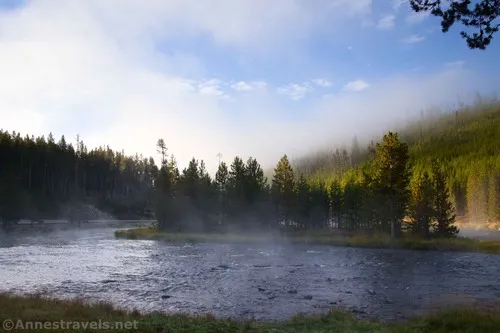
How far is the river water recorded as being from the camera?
21.9m

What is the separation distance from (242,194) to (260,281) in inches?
2204

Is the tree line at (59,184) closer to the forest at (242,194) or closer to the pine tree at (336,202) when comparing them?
the forest at (242,194)

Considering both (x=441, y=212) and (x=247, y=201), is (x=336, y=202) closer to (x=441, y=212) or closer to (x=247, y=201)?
(x=247, y=201)

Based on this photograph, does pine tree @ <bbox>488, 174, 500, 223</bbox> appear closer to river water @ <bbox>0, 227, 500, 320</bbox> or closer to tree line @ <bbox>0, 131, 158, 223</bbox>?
Answer: river water @ <bbox>0, 227, 500, 320</bbox>

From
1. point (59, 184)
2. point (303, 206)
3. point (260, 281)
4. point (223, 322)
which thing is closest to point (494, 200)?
point (303, 206)

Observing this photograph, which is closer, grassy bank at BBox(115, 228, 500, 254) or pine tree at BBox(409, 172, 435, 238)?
grassy bank at BBox(115, 228, 500, 254)

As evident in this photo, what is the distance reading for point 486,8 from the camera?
42.1 ft

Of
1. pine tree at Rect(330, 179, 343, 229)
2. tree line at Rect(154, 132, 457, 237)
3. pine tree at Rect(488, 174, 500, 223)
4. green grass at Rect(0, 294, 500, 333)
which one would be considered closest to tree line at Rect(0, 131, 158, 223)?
tree line at Rect(154, 132, 457, 237)

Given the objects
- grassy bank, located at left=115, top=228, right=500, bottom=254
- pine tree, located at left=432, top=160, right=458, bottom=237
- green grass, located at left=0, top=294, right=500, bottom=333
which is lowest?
grassy bank, located at left=115, top=228, right=500, bottom=254

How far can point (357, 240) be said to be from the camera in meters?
63.3

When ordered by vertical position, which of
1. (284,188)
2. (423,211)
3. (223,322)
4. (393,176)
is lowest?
(223,322)

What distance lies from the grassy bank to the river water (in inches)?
334

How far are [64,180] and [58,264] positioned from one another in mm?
114736

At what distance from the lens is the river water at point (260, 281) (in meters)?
21.9
